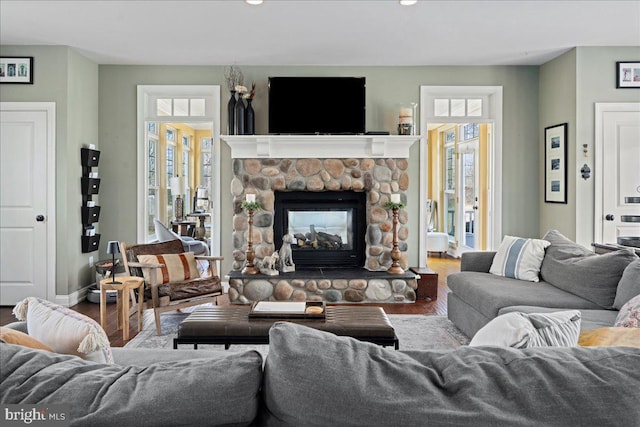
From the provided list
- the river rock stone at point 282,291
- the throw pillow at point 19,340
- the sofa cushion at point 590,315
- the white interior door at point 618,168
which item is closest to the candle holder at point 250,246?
the river rock stone at point 282,291

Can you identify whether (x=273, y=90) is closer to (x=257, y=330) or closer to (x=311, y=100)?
(x=311, y=100)

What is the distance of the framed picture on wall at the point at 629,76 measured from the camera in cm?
507

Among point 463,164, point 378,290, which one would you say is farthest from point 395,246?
point 463,164

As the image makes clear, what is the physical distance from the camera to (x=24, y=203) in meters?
5.03

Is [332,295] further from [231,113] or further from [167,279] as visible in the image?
[231,113]

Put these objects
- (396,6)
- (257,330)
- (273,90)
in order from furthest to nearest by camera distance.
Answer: (273,90) < (396,6) < (257,330)

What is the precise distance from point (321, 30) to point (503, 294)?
2875 millimetres

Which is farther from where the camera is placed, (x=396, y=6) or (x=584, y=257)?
(x=396, y=6)

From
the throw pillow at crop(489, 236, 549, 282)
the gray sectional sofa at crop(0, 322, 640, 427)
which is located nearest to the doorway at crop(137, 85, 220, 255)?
the throw pillow at crop(489, 236, 549, 282)

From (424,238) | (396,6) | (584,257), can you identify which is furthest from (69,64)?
(584,257)

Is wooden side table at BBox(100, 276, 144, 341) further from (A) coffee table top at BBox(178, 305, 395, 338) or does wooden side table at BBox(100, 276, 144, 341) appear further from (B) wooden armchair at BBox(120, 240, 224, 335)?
(A) coffee table top at BBox(178, 305, 395, 338)

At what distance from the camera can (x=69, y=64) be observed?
503cm

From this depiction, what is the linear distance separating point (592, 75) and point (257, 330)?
176 inches

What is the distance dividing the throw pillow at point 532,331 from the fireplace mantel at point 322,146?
4.16 m
